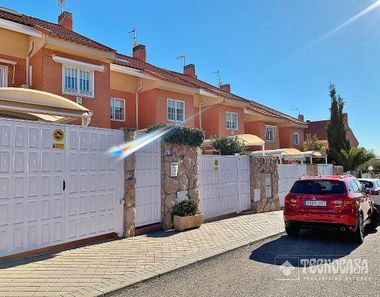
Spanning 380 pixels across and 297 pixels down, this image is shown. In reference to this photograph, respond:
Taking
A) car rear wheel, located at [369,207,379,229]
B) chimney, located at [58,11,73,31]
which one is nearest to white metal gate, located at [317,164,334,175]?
car rear wheel, located at [369,207,379,229]

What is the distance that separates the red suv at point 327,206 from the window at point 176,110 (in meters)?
12.7

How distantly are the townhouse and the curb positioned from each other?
10.6 m

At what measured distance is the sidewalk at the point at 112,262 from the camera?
522 centimetres

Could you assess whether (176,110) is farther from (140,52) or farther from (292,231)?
(292,231)

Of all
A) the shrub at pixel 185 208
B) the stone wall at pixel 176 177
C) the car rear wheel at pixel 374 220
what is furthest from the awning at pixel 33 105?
the car rear wheel at pixel 374 220

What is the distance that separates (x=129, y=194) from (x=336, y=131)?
1110 inches

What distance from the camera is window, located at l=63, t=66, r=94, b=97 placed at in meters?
15.2

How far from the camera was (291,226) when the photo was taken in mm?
9242

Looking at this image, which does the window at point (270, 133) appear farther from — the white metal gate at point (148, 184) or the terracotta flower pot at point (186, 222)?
the white metal gate at point (148, 184)

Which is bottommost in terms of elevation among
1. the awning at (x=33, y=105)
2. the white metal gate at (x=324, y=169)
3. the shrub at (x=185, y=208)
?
the shrub at (x=185, y=208)

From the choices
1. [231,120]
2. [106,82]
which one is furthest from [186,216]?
[231,120]

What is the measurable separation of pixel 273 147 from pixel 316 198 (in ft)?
77.7

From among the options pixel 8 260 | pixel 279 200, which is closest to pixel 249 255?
pixel 8 260

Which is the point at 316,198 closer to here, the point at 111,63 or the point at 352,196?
the point at 352,196
